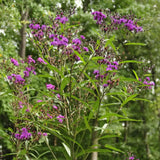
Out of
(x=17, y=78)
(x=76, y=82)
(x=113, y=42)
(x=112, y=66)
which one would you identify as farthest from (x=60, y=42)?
(x=113, y=42)

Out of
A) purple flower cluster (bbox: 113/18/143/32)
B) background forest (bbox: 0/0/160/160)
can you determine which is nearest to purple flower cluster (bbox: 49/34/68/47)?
purple flower cluster (bbox: 113/18/143/32)

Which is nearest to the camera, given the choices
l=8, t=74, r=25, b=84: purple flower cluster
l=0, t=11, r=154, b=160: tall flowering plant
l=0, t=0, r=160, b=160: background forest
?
l=0, t=11, r=154, b=160: tall flowering plant

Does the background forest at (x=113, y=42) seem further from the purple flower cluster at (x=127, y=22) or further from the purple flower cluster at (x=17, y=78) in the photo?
the purple flower cluster at (x=127, y=22)

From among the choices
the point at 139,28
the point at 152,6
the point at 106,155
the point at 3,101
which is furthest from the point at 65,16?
the point at 106,155

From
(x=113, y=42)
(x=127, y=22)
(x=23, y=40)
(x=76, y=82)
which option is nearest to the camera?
(x=76, y=82)

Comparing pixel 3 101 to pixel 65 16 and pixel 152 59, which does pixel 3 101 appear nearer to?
pixel 65 16

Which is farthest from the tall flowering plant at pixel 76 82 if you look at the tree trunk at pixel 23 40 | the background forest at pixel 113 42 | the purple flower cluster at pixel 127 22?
the tree trunk at pixel 23 40

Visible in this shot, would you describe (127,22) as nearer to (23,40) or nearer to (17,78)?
(17,78)

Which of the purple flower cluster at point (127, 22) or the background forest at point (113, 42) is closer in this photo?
the purple flower cluster at point (127, 22)

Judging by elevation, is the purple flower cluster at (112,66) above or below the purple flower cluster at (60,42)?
below

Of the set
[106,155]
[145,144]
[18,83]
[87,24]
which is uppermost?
[87,24]

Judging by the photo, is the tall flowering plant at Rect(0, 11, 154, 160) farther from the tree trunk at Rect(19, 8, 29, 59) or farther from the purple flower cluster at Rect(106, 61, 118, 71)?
the tree trunk at Rect(19, 8, 29, 59)

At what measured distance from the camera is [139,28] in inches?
96.2

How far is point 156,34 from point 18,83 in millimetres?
6804
